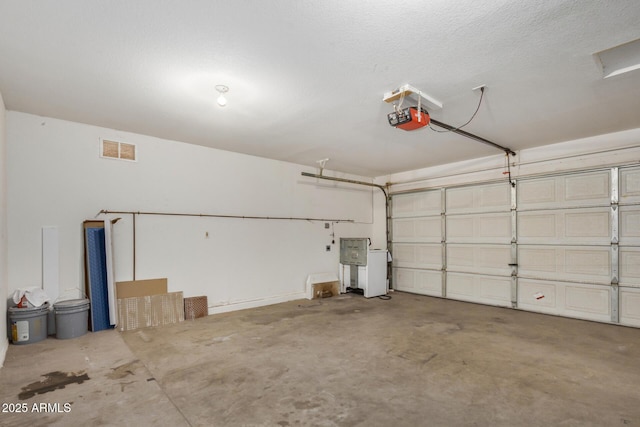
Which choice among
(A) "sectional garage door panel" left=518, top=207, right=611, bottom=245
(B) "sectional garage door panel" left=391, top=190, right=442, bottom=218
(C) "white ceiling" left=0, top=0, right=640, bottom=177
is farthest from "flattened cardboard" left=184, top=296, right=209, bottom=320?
(A) "sectional garage door panel" left=518, top=207, right=611, bottom=245

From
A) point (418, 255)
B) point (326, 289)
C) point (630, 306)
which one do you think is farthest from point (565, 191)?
point (326, 289)

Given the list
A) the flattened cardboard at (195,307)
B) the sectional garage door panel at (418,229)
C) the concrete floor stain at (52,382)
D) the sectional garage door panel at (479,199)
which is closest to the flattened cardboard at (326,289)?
the sectional garage door panel at (418,229)

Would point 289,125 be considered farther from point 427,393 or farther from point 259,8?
point 427,393

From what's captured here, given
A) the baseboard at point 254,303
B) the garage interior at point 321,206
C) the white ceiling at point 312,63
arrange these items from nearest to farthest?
1. the white ceiling at point 312,63
2. the garage interior at point 321,206
3. the baseboard at point 254,303

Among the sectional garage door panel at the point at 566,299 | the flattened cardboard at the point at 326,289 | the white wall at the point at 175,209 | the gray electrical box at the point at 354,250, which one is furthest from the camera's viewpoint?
the gray electrical box at the point at 354,250

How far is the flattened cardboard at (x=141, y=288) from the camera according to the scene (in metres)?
4.38

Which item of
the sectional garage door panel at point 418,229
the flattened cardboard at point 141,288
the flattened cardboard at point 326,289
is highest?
the sectional garage door panel at point 418,229

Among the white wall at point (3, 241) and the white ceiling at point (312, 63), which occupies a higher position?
the white ceiling at point (312, 63)

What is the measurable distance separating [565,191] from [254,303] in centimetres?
552

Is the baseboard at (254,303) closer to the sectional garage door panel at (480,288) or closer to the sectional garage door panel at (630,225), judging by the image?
the sectional garage door panel at (480,288)

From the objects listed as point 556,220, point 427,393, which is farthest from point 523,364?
point 556,220

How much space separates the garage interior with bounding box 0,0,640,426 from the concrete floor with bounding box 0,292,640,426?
0.09ft

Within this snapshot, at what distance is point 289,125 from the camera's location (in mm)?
4297

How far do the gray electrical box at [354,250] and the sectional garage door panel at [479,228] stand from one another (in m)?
1.73
